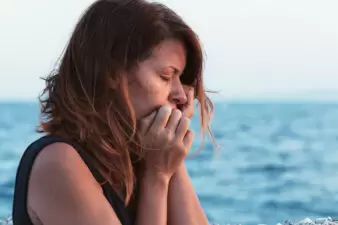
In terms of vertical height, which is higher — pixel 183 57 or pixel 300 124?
pixel 183 57

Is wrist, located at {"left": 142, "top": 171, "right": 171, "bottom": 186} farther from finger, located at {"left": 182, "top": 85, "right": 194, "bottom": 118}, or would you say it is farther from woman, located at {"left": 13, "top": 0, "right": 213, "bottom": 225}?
finger, located at {"left": 182, "top": 85, "right": 194, "bottom": 118}

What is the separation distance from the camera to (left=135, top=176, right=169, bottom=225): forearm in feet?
7.18

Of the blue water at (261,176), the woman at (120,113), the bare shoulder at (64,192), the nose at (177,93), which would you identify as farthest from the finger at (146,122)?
the blue water at (261,176)

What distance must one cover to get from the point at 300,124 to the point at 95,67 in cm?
2049

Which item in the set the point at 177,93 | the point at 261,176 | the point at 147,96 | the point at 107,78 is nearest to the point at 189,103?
the point at 177,93

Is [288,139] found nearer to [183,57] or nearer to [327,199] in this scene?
[327,199]

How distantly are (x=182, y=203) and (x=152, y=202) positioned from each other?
225 millimetres

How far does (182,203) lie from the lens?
2.42 metres

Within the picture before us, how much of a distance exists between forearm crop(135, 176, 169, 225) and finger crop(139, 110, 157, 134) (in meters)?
0.16

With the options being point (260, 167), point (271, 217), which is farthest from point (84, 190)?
point (260, 167)

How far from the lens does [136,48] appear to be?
2191 mm

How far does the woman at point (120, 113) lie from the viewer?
6.96ft

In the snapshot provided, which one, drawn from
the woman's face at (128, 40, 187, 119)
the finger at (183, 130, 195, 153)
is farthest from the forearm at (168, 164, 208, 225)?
the woman's face at (128, 40, 187, 119)

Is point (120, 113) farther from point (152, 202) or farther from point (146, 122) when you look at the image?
point (152, 202)
